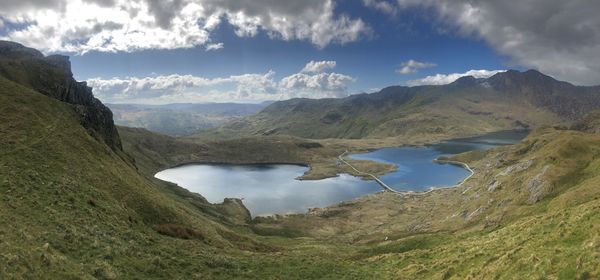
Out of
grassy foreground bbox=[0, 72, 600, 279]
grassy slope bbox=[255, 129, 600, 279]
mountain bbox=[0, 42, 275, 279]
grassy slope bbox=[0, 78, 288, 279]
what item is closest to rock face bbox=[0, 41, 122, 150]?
mountain bbox=[0, 42, 275, 279]

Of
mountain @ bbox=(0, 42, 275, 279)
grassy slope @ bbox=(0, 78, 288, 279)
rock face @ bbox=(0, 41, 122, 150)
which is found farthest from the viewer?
rock face @ bbox=(0, 41, 122, 150)

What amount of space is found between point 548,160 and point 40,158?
106 meters

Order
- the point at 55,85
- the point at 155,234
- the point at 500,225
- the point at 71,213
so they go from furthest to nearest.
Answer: the point at 55,85 < the point at 500,225 < the point at 155,234 < the point at 71,213

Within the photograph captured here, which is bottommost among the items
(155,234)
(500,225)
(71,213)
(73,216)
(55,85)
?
(500,225)

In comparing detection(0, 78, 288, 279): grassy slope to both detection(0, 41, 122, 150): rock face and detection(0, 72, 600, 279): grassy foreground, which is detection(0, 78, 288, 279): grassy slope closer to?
detection(0, 72, 600, 279): grassy foreground

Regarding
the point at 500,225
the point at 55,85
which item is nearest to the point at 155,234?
the point at 500,225

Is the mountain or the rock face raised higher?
the rock face

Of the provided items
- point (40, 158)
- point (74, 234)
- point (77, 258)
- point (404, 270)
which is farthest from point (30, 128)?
point (404, 270)

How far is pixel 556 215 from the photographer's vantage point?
38.2 m

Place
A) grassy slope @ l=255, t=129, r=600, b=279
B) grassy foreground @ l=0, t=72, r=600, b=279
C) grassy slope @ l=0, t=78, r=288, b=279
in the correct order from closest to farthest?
1. grassy slope @ l=255, t=129, r=600, b=279
2. grassy foreground @ l=0, t=72, r=600, b=279
3. grassy slope @ l=0, t=78, r=288, b=279

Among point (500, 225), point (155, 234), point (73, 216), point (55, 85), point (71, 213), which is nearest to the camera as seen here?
point (73, 216)

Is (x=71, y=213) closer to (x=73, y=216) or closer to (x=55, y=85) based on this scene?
(x=73, y=216)

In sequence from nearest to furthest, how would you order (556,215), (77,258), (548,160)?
(77,258) < (556,215) < (548,160)

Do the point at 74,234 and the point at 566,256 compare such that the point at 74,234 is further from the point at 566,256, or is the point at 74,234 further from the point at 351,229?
the point at 351,229
